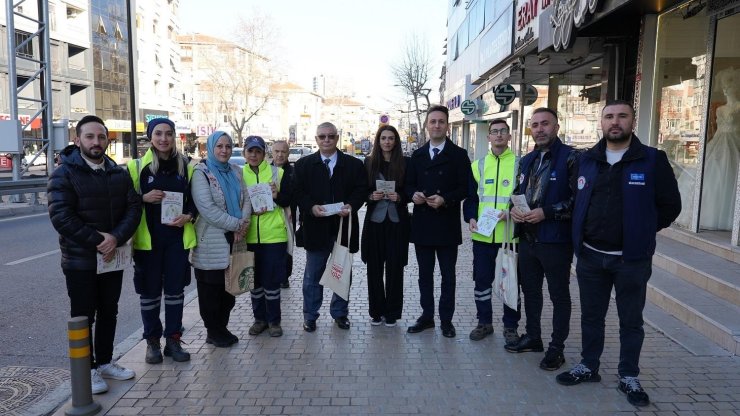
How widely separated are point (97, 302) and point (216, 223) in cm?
111

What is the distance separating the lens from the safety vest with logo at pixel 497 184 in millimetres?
5027

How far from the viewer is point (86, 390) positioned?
3666 millimetres

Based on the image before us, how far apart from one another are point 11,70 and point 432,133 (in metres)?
15.9

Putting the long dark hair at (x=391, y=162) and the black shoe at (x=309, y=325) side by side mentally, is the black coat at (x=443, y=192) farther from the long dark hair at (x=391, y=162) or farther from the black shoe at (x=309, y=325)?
the black shoe at (x=309, y=325)

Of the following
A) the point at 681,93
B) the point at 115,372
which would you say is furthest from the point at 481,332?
the point at 681,93

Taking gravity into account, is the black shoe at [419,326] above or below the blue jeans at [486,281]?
below

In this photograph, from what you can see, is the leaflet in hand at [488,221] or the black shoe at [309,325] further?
the black shoe at [309,325]

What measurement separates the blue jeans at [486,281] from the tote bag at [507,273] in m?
0.14

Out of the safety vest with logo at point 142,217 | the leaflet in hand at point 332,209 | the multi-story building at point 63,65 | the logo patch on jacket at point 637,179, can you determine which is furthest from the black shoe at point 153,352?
the multi-story building at point 63,65

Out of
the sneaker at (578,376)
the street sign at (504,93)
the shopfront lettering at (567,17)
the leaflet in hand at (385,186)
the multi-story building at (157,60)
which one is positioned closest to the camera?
the sneaker at (578,376)

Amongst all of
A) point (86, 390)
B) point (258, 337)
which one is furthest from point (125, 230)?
point (258, 337)

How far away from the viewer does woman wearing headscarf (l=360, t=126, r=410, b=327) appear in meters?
5.45

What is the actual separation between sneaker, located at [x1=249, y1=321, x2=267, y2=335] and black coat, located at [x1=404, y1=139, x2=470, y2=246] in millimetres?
1729

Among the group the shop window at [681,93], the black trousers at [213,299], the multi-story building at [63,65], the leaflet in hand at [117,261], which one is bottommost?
the black trousers at [213,299]
